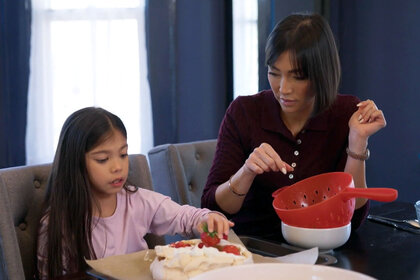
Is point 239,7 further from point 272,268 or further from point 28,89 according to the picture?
point 272,268

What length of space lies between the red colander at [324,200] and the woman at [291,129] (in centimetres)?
10

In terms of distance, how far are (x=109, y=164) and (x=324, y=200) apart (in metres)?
0.56

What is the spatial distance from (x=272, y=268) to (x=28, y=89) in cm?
203

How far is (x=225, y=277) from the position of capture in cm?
78

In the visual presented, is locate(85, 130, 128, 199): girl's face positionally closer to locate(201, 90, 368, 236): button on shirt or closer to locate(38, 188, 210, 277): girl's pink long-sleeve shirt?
locate(38, 188, 210, 277): girl's pink long-sleeve shirt

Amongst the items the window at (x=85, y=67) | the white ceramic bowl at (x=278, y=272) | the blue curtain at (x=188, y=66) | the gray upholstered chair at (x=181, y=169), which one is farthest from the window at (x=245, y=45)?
the white ceramic bowl at (x=278, y=272)

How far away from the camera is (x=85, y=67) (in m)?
2.79

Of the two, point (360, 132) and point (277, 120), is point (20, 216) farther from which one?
point (360, 132)

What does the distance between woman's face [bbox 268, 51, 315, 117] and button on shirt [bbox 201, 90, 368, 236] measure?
0.35ft

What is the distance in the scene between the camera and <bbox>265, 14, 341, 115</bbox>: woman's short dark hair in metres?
1.59

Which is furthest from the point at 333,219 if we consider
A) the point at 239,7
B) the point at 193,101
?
the point at 239,7

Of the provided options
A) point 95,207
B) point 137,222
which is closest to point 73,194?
point 95,207

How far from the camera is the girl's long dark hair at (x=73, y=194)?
147cm

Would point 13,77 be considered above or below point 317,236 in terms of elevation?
above
